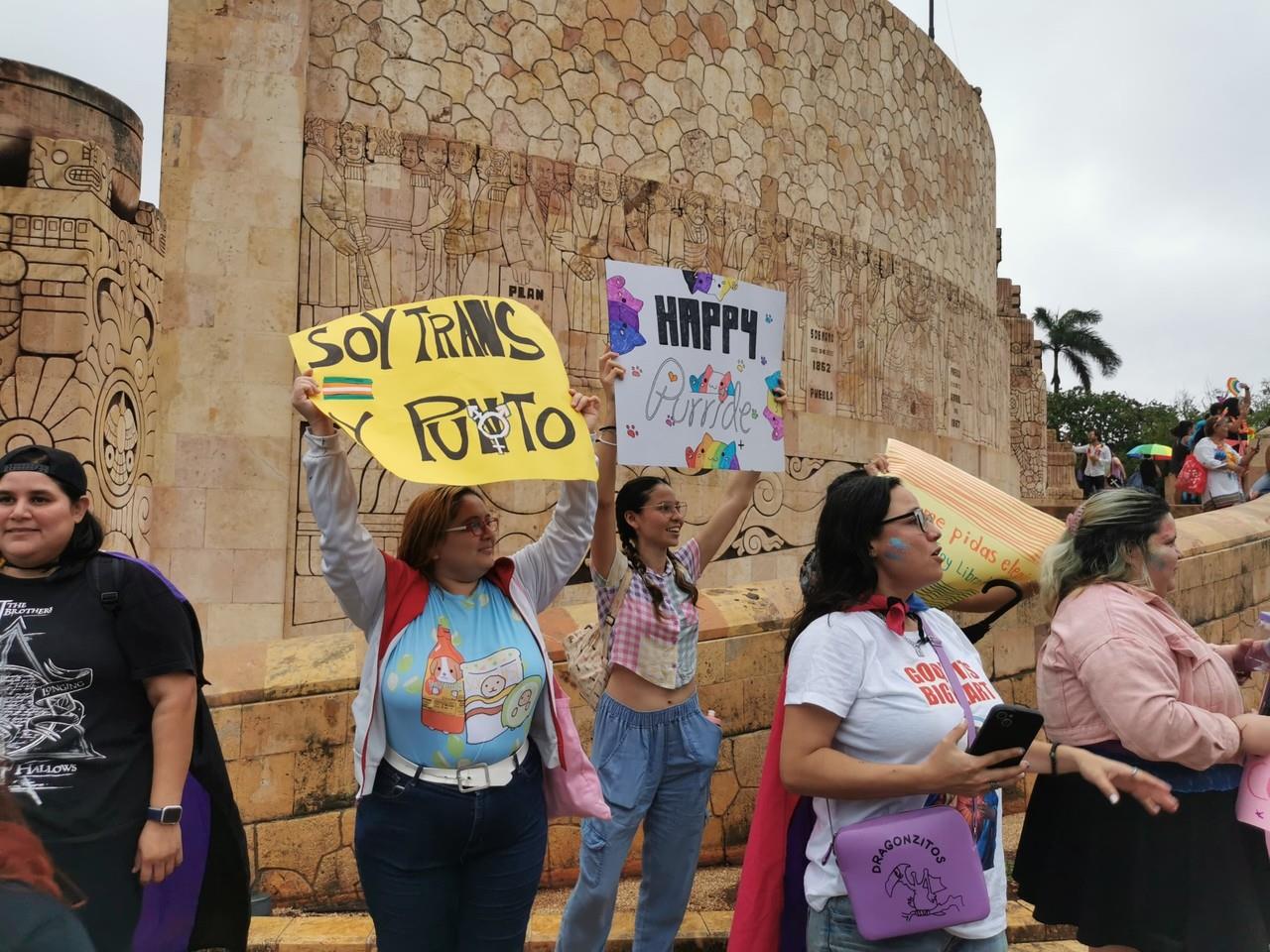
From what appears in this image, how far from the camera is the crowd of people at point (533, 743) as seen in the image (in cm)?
223

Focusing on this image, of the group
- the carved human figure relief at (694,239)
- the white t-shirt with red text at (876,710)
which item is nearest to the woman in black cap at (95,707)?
the white t-shirt with red text at (876,710)

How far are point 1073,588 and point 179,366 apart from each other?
7.36 metres

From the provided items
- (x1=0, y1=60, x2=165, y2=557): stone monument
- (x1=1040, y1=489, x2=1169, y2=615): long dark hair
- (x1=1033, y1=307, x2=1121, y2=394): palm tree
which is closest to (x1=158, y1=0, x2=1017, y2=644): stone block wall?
(x1=0, y1=60, x2=165, y2=557): stone monument

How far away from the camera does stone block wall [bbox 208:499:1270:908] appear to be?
4.11 metres

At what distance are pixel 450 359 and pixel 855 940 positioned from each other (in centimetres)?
175

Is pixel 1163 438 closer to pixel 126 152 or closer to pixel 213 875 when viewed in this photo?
pixel 126 152

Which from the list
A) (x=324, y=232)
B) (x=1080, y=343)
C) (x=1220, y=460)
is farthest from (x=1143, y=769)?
(x=1080, y=343)

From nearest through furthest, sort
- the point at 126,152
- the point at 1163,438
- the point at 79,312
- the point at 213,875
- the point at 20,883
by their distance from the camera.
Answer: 1. the point at 20,883
2. the point at 213,875
3. the point at 79,312
4. the point at 126,152
5. the point at 1163,438

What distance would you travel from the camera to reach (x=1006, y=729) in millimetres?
2039

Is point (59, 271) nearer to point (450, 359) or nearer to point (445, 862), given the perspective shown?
point (450, 359)

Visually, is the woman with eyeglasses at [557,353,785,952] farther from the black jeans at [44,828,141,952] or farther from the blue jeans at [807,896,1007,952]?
the black jeans at [44,828,141,952]

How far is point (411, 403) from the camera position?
9.27 feet

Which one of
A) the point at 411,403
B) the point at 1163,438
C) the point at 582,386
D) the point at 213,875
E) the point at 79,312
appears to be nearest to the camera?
the point at 213,875

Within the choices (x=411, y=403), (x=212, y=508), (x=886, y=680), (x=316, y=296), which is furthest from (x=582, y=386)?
(x=886, y=680)
